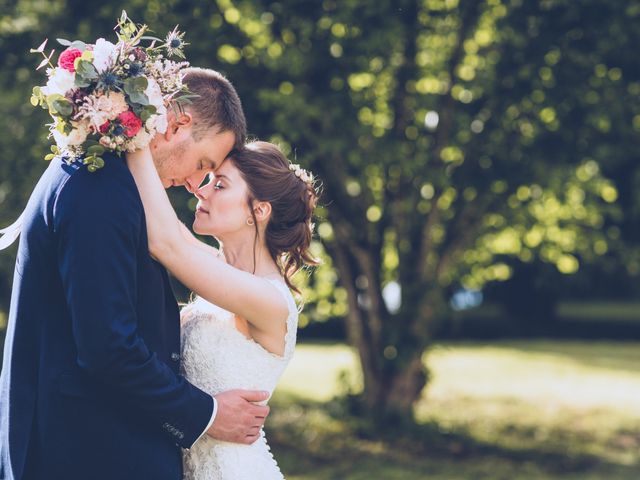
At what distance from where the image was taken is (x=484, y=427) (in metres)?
10.5

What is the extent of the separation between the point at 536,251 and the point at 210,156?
7506mm

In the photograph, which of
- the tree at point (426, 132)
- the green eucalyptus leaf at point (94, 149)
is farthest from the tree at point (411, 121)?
the green eucalyptus leaf at point (94, 149)

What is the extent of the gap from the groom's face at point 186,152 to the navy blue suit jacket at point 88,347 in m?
0.35

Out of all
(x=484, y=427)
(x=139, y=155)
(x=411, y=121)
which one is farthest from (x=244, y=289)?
(x=484, y=427)

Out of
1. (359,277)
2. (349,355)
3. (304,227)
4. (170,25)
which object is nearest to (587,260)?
(359,277)

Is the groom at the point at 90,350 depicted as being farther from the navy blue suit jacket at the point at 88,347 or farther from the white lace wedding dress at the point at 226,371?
the white lace wedding dress at the point at 226,371

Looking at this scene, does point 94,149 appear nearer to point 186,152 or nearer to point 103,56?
point 103,56

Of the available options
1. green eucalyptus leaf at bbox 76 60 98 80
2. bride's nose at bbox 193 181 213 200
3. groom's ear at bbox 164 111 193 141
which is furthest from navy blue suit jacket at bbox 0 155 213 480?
bride's nose at bbox 193 181 213 200

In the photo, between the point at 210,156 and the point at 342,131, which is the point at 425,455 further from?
the point at 210,156

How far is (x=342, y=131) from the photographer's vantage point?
26.0ft

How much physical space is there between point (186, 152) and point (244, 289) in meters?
0.50

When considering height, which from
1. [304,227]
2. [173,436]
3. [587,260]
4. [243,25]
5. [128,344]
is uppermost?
[243,25]

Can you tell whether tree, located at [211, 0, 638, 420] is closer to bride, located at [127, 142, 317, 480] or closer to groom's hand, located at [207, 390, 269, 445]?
bride, located at [127, 142, 317, 480]

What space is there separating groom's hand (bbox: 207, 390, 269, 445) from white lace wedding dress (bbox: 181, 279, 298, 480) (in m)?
0.10
